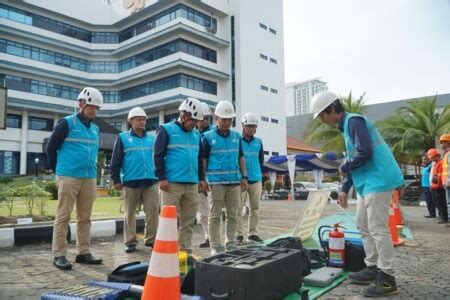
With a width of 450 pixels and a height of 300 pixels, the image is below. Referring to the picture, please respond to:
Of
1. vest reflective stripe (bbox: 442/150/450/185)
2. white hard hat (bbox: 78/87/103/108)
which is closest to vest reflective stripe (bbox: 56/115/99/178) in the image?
white hard hat (bbox: 78/87/103/108)

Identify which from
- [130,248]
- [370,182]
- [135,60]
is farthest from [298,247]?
[135,60]

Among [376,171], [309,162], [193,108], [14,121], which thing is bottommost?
[376,171]

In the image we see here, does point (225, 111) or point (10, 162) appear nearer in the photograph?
point (225, 111)

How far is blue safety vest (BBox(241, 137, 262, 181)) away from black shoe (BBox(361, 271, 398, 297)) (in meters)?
3.24

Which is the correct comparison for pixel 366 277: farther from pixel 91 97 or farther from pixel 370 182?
pixel 91 97

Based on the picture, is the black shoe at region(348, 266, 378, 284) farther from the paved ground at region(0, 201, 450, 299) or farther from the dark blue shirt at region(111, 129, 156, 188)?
the dark blue shirt at region(111, 129, 156, 188)

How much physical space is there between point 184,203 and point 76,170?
142 cm

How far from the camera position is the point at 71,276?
4.24 meters

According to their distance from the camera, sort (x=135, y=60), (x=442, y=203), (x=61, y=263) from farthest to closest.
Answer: (x=135, y=60), (x=442, y=203), (x=61, y=263)

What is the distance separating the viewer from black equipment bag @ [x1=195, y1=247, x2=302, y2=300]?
2811mm

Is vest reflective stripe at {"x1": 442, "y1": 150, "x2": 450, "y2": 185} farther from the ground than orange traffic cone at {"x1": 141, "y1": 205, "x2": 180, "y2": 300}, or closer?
farther from the ground

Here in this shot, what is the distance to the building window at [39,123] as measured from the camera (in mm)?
39000

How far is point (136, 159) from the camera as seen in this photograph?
5797 millimetres

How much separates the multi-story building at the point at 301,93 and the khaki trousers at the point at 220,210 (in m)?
81.4
